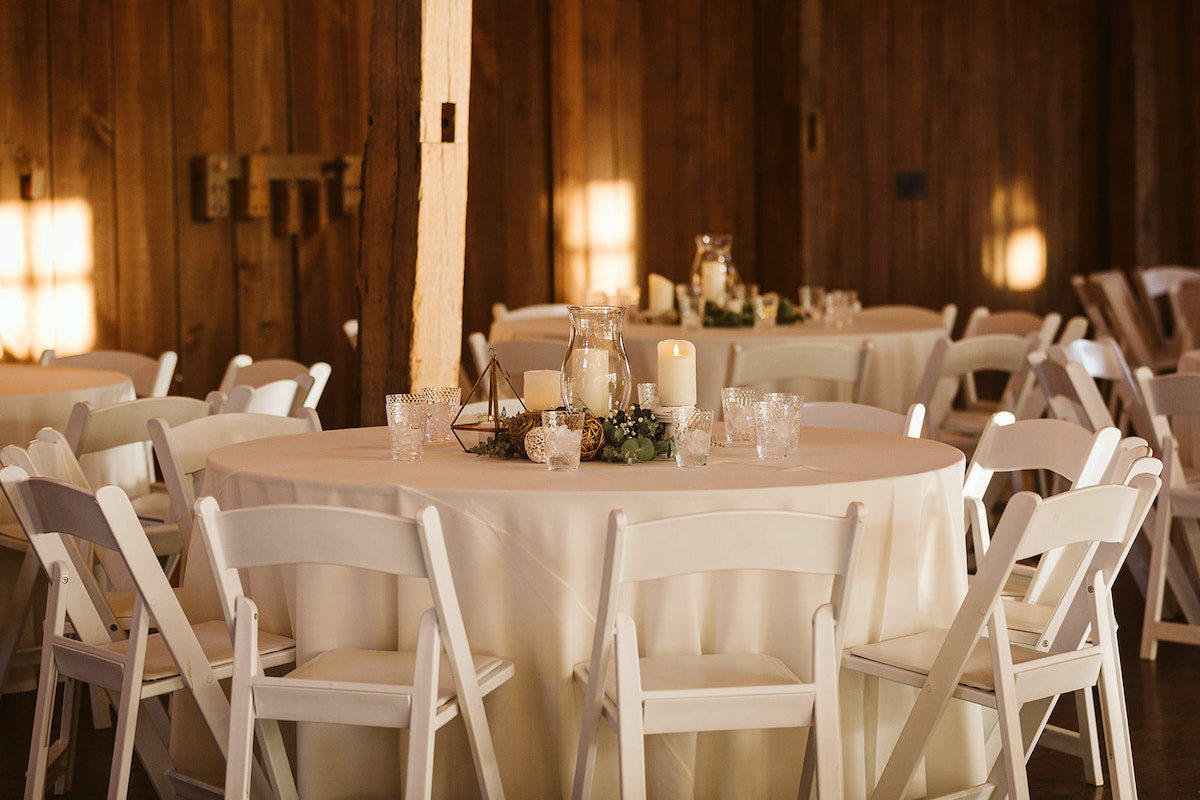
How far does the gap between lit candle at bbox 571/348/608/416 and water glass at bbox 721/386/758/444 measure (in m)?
0.29

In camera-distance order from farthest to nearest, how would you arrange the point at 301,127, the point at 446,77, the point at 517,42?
the point at 517,42, the point at 301,127, the point at 446,77

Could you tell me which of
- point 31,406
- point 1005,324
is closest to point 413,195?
point 31,406

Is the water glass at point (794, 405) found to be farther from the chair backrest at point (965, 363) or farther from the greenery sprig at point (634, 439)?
the chair backrest at point (965, 363)

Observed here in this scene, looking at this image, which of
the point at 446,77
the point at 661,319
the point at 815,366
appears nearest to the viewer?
the point at 446,77

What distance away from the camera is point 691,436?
274 cm

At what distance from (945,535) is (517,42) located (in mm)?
5167

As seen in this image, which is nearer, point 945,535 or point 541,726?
point 541,726

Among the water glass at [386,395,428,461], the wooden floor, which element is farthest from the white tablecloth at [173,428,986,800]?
the wooden floor

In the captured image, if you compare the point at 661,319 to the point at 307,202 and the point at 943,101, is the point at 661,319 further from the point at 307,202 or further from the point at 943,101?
the point at 943,101

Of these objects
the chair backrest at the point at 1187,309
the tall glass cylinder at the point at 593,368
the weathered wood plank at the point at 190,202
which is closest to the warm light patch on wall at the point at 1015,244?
the chair backrest at the point at 1187,309

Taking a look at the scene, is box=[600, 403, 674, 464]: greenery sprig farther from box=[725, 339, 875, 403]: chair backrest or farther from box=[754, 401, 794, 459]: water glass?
box=[725, 339, 875, 403]: chair backrest

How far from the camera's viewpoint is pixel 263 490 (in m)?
2.68

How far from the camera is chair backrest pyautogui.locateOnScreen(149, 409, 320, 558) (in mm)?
3172

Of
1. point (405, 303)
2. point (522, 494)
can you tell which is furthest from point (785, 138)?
point (522, 494)
